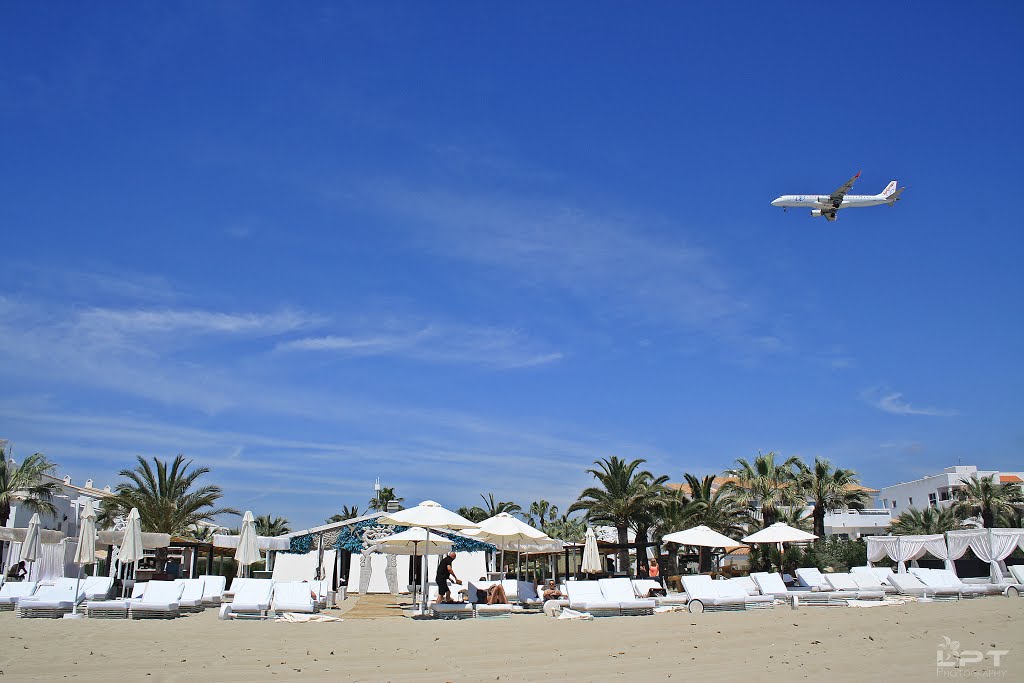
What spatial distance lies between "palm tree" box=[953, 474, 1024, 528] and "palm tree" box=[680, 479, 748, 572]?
1262cm

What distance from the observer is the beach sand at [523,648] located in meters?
7.77

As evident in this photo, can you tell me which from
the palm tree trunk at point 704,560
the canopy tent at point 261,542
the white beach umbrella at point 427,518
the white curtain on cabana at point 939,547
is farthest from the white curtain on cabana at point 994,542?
the canopy tent at point 261,542

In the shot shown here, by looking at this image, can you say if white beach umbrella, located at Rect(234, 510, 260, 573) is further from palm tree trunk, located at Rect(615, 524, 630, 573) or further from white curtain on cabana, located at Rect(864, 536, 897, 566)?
white curtain on cabana, located at Rect(864, 536, 897, 566)

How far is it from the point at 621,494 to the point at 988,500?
19.4 metres

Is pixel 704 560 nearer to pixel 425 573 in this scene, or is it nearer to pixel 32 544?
pixel 425 573

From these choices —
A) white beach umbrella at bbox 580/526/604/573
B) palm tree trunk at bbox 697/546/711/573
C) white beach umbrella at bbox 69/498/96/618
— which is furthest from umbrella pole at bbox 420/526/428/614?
palm tree trunk at bbox 697/546/711/573

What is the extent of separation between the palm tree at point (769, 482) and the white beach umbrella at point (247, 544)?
2453 centimetres

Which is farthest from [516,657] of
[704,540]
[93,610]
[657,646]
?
[704,540]

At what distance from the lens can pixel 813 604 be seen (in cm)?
1802

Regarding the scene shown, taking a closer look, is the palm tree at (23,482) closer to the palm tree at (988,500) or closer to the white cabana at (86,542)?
the white cabana at (86,542)

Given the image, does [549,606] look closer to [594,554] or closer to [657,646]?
[594,554]

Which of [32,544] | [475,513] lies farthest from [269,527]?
[32,544]

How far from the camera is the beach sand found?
25.5ft

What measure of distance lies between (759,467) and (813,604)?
19825mm
